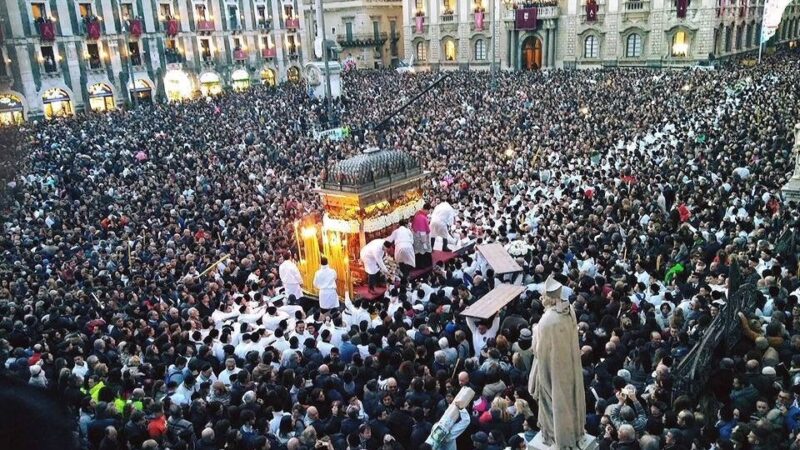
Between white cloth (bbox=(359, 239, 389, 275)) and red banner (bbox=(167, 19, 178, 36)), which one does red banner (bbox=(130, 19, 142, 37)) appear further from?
white cloth (bbox=(359, 239, 389, 275))

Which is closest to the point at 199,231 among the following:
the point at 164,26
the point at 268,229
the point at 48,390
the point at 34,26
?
the point at 268,229

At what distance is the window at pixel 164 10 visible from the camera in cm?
4650

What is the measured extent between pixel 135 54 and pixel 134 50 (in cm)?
27

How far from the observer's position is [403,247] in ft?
45.0

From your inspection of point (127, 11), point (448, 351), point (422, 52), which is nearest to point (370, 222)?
point (448, 351)

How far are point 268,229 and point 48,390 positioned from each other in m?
14.3

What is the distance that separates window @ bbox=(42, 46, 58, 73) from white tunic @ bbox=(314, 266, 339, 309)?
118ft

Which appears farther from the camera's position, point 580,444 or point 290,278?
point 290,278

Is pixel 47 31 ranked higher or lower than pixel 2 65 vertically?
higher

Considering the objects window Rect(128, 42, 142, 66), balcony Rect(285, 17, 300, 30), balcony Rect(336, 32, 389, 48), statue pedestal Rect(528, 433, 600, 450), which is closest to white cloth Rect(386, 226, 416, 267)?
statue pedestal Rect(528, 433, 600, 450)

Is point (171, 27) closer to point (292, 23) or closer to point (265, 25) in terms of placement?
point (265, 25)

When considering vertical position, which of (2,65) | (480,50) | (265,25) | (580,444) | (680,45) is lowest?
(580,444)

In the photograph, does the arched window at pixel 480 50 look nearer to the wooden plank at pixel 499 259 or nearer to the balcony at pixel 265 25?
the balcony at pixel 265 25

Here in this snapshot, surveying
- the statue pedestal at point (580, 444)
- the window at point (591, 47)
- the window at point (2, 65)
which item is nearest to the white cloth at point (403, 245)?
the statue pedestal at point (580, 444)
